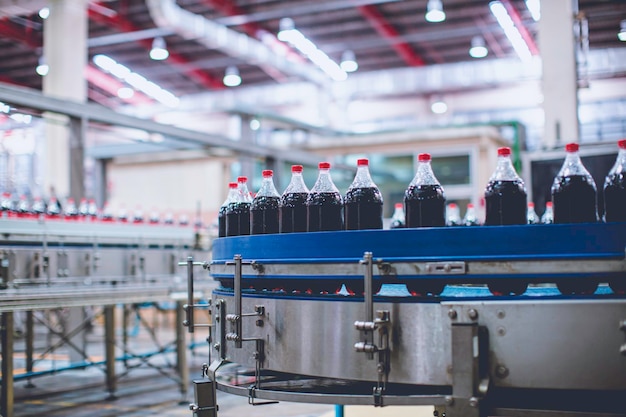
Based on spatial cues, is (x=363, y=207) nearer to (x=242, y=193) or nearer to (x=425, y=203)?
(x=425, y=203)

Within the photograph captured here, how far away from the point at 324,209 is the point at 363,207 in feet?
0.40

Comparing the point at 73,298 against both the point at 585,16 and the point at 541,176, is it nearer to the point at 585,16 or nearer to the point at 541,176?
the point at 541,176

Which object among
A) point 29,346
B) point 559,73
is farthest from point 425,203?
point 29,346

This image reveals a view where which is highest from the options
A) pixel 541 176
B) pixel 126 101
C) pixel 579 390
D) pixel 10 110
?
pixel 126 101

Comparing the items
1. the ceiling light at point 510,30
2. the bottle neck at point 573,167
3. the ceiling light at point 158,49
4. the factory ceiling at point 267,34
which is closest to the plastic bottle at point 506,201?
the bottle neck at point 573,167

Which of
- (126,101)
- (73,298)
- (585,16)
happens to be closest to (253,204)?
(73,298)

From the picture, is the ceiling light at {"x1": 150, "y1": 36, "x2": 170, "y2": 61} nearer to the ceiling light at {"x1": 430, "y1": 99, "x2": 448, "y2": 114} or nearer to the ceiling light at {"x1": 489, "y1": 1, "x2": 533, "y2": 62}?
the ceiling light at {"x1": 430, "y1": 99, "x2": 448, "y2": 114}

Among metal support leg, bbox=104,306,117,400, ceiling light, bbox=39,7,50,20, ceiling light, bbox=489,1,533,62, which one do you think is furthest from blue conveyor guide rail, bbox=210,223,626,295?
ceiling light, bbox=489,1,533,62

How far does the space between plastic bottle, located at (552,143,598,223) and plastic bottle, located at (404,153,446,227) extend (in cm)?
33

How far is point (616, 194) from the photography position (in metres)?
2.05

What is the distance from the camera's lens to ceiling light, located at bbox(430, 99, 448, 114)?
49.1 feet

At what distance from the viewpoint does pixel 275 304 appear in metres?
2.07

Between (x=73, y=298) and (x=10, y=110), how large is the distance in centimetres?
171

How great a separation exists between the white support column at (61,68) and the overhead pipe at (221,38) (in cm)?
115
